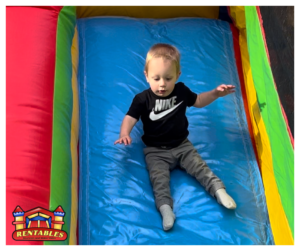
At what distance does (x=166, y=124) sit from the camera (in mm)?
1665

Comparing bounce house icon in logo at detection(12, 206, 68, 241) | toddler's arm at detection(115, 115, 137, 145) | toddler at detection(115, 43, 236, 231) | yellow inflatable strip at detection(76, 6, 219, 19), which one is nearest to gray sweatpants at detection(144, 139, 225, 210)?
toddler at detection(115, 43, 236, 231)

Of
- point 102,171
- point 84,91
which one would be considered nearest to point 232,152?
point 102,171

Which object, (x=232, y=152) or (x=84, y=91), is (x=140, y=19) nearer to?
(x=84, y=91)

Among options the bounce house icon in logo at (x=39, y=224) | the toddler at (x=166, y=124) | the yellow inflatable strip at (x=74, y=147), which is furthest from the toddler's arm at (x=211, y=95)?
the bounce house icon in logo at (x=39, y=224)

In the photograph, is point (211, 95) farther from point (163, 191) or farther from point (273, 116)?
point (163, 191)

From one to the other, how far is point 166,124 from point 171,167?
0.17m

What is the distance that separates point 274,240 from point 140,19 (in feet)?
4.45

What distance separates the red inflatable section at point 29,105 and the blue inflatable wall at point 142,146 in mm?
254

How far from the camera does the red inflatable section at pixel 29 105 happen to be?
1285mm

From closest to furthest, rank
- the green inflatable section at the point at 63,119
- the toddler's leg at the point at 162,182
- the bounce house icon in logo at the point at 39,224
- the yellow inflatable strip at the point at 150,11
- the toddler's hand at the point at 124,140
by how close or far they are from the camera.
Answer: the bounce house icon in logo at the point at 39,224
the green inflatable section at the point at 63,119
the toddler's leg at the point at 162,182
the toddler's hand at the point at 124,140
the yellow inflatable strip at the point at 150,11

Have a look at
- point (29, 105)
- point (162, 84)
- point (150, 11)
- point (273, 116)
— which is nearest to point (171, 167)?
point (162, 84)

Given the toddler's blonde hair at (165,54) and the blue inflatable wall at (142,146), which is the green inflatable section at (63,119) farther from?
the toddler's blonde hair at (165,54)

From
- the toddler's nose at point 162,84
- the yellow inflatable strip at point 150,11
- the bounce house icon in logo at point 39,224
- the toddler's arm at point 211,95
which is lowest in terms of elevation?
the bounce house icon in logo at point 39,224

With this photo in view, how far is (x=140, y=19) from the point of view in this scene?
2293mm
